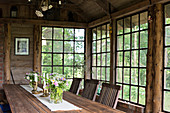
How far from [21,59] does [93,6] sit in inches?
109

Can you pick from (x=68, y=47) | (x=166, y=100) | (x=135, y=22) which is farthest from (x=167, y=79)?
(x=68, y=47)

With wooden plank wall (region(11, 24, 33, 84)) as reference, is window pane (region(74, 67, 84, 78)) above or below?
below

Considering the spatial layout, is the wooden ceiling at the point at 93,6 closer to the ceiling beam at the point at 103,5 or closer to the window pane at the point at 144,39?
the ceiling beam at the point at 103,5

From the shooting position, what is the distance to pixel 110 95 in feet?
11.1

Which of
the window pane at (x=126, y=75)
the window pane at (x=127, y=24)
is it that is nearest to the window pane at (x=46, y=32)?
the window pane at (x=127, y=24)

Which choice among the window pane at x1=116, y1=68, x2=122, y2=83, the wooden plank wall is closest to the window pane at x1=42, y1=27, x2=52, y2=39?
the wooden plank wall

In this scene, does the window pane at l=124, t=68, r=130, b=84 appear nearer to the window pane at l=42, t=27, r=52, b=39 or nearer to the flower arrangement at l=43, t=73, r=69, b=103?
the flower arrangement at l=43, t=73, r=69, b=103

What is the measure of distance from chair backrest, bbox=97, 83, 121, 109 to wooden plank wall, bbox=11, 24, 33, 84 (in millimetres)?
4160

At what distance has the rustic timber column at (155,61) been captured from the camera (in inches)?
166

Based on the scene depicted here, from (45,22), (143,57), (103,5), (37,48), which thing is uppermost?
(103,5)

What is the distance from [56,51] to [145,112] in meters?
3.85

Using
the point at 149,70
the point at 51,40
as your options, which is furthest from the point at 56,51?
the point at 149,70

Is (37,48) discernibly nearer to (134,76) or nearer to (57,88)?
(134,76)

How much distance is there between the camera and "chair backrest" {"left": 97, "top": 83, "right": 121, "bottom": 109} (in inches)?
127
